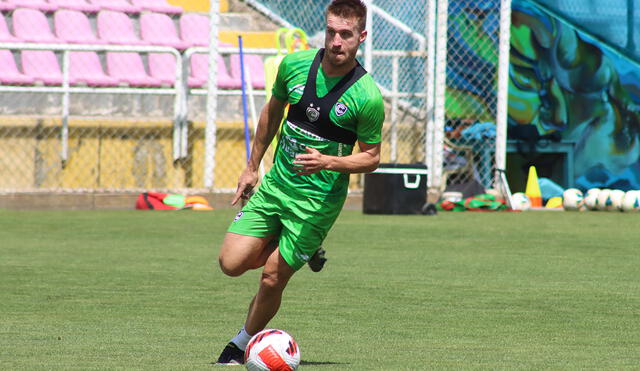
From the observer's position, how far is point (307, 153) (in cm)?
580

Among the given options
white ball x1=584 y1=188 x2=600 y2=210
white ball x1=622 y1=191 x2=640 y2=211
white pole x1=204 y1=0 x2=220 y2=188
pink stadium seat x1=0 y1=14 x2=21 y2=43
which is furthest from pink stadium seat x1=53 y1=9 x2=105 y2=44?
white ball x1=622 y1=191 x2=640 y2=211

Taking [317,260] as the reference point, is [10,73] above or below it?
below

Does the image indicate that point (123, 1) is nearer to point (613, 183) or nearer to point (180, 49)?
point (180, 49)

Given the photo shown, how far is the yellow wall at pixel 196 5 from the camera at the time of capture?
2161 centimetres

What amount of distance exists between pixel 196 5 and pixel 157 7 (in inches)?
42.0

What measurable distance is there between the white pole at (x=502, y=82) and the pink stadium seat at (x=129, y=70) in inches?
204

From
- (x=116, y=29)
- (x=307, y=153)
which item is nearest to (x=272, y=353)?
(x=307, y=153)

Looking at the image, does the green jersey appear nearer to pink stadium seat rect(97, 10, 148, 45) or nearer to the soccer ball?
the soccer ball

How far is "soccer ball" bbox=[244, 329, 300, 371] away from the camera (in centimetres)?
537

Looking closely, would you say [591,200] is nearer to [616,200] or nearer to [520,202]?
[616,200]

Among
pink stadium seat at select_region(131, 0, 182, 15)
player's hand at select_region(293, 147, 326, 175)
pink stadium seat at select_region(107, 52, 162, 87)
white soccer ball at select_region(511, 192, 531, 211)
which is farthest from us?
pink stadium seat at select_region(131, 0, 182, 15)

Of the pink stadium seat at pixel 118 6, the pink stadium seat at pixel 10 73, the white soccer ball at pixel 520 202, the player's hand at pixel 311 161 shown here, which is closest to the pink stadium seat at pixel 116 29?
the pink stadium seat at pixel 118 6

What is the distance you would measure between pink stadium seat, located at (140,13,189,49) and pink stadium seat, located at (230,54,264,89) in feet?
2.97

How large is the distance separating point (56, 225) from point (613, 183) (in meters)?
10.5
